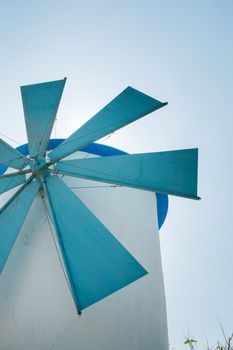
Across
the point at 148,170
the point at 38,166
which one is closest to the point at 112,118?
the point at 148,170

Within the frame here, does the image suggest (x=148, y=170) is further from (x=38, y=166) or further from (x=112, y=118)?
(x=38, y=166)

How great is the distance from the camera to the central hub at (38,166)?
487 cm

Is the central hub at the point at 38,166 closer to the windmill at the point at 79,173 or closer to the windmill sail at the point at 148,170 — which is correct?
the windmill at the point at 79,173

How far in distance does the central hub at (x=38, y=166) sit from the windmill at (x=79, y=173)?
0.04ft

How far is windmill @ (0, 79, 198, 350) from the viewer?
13.4 feet

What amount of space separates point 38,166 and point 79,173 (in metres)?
0.68

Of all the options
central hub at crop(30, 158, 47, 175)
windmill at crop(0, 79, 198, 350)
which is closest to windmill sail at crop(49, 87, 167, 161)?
windmill at crop(0, 79, 198, 350)

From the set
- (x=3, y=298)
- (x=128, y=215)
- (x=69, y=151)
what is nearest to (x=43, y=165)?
(x=69, y=151)

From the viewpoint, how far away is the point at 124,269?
375 centimetres

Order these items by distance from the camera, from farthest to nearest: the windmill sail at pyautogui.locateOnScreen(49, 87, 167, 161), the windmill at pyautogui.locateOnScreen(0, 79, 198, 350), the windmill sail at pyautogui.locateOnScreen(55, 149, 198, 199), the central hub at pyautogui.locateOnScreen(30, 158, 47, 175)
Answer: the windmill sail at pyautogui.locateOnScreen(49, 87, 167, 161) < the central hub at pyautogui.locateOnScreen(30, 158, 47, 175) < the windmill sail at pyautogui.locateOnScreen(55, 149, 198, 199) < the windmill at pyautogui.locateOnScreen(0, 79, 198, 350)

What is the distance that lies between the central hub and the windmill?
1cm

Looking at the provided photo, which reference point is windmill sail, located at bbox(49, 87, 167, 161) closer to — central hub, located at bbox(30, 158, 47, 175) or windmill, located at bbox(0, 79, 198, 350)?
windmill, located at bbox(0, 79, 198, 350)

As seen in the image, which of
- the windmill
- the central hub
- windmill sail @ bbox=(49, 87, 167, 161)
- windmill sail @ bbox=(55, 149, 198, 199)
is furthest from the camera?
windmill sail @ bbox=(49, 87, 167, 161)

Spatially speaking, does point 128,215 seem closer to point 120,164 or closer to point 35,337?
point 120,164
